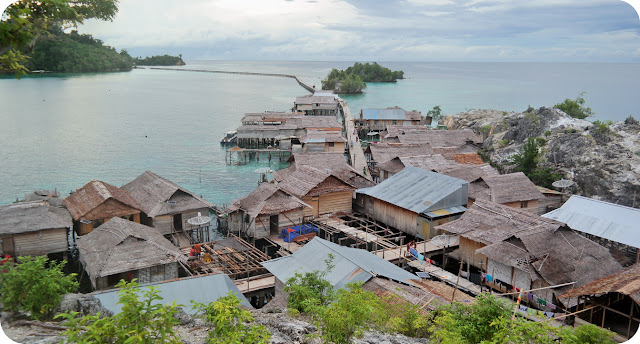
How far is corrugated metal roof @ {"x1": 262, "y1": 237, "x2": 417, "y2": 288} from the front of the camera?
13078 millimetres

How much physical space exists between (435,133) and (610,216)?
23.5 m

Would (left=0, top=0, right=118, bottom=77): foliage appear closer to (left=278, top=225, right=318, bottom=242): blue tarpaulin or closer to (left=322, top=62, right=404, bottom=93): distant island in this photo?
(left=278, top=225, right=318, bottom=242): blue tarpaulin

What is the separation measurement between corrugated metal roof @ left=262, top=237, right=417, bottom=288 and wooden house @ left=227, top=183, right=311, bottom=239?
646cm

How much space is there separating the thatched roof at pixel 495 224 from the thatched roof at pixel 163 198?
12.1 m

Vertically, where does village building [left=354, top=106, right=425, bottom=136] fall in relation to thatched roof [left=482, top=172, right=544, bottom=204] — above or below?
above

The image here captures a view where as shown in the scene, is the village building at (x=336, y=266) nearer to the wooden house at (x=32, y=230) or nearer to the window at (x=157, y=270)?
the window at (x=157, y=270)

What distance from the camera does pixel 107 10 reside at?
9.94 meters

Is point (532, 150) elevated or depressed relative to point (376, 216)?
elevated

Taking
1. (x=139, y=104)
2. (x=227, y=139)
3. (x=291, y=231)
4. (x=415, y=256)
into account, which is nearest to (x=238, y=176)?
(x=227, y=139)

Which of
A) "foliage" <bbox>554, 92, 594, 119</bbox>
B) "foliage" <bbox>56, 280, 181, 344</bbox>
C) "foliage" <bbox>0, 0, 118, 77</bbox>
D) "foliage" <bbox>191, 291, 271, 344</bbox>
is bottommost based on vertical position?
"foliage" <bbox>191, 291, 271, 344</bbox>

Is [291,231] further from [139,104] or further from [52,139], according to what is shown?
[139,104]

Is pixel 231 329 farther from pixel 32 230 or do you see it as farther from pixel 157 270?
pixel 32 230

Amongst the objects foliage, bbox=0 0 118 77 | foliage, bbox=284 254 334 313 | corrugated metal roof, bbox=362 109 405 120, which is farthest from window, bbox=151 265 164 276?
corrugated metal roof, bbox=362 109 405 120

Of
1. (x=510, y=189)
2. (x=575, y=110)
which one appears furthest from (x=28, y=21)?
(x=575, y=110)
